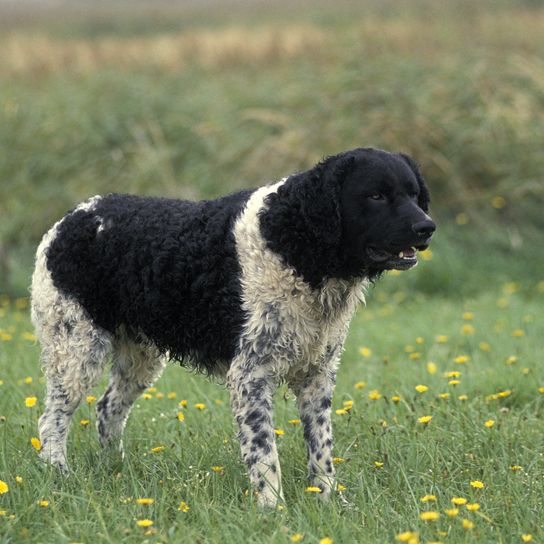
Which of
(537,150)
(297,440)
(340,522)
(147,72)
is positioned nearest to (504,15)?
(537,150)

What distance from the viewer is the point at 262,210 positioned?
4117 millimetres

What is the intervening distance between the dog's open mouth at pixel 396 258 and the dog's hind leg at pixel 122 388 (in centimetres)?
146

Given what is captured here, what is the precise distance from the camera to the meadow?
149 inches

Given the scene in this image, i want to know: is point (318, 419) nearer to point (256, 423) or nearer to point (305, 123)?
point (256, 423)

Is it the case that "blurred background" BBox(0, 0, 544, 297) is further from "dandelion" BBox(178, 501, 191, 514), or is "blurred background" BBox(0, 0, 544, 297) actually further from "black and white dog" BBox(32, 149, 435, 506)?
"dandelion" BBox(178, 501, 191, 514)

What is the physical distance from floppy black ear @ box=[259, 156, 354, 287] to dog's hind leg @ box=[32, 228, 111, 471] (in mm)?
1087

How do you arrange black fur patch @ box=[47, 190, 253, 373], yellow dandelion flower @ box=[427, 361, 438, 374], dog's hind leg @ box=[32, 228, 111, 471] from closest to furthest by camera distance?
black fur patch @ box=[47, 190, 253, 373] < dog's hind leg @ box=[32, 228, 111, 471] < yellow dandelion flower @ box=[427, 361, 438, 374]

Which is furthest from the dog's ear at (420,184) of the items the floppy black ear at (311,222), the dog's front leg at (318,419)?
the dog's front leg at (318,419)

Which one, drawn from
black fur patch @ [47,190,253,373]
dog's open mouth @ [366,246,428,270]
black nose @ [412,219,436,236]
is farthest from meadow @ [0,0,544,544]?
black nose @ [412,219,436,236]

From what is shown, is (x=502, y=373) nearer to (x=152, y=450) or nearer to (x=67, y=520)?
(x=152, y=450)

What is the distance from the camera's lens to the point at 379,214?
391 cm

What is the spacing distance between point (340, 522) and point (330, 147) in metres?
6.95

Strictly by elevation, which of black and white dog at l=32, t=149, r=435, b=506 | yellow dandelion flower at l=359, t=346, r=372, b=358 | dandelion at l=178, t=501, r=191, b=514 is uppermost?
black and white dog at l=32, t=149, r=435, b=506

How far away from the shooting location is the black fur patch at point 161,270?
4.17 m
